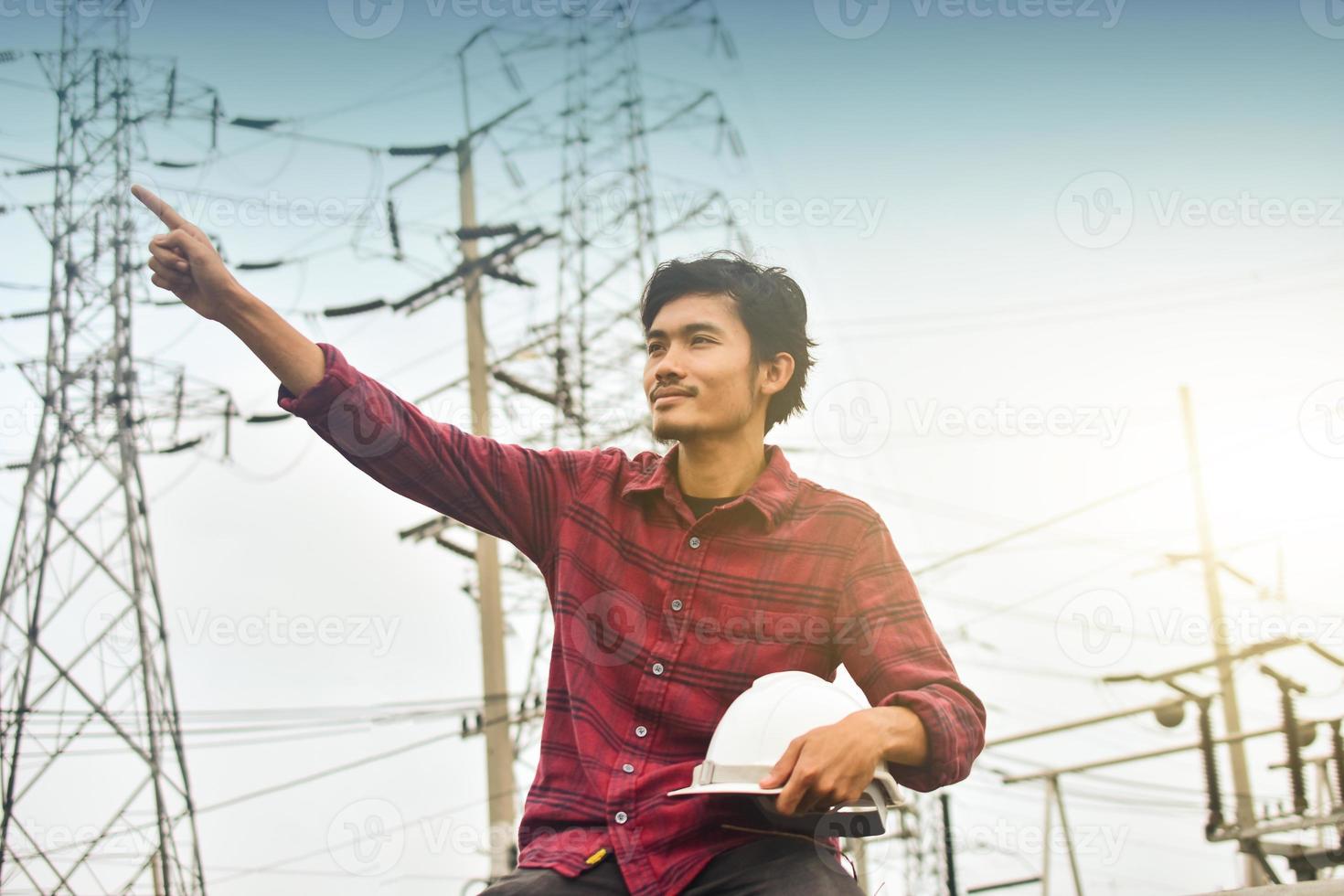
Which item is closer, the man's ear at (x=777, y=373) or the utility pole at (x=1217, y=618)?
the man's ear at (x=777, y=373)

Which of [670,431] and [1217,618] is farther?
[1217,618]

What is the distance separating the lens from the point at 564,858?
2.25 meters

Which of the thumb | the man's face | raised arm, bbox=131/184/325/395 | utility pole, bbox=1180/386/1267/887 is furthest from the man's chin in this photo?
utility pole, bbox=1180/386/1267/887

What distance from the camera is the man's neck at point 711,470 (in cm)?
278

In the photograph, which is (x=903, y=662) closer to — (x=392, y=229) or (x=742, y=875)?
(x=742, y=875)

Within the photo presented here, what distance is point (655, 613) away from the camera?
8.32 feet

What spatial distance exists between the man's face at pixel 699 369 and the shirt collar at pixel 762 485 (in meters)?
0.09

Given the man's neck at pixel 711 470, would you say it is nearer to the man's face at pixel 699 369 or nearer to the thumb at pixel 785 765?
the man's face at pixel 699 369

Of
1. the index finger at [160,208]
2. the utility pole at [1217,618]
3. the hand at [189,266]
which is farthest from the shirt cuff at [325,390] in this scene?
the utility pole at [1217,618]

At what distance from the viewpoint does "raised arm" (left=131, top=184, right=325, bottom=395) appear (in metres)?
2.29

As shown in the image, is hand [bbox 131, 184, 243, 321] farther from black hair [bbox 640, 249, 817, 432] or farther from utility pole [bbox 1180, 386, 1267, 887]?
utility pole [bbox 1180, 386, 1267, 887]

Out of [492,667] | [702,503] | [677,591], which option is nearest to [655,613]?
[677,591]

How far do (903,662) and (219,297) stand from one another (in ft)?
5.12

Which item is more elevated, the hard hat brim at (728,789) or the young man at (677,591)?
the young man at (677,591)
